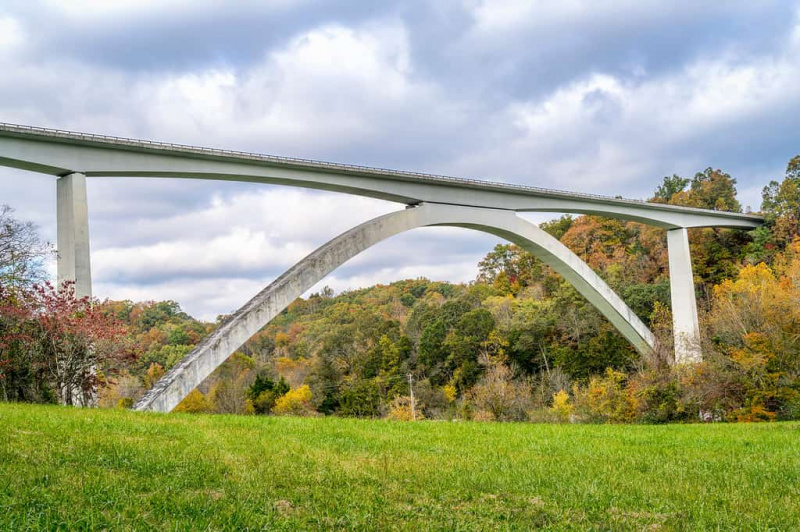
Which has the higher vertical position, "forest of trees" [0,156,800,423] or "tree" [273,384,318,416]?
"forest of trees" [0,156,800,423]

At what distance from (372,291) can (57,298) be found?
54346mm

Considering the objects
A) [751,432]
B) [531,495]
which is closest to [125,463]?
[531,495]

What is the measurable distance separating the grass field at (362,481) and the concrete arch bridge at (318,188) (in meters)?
7.38

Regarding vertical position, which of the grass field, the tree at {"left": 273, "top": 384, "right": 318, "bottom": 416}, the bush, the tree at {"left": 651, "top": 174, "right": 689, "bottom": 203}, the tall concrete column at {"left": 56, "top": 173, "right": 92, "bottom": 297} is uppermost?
the tree at {"left": 651, "top": 174, "right": 689, "bottom": 203}

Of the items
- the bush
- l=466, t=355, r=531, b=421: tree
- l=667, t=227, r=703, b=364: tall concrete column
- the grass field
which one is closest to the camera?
the grass field

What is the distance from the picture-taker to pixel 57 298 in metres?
13.7

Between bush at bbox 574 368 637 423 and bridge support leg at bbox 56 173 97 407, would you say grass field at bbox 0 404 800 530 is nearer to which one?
bridge support leg at bbox 56 173 97 407

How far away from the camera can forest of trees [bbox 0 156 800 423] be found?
13656mm

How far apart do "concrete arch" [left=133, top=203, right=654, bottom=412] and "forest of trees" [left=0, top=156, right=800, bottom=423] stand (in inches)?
52.9

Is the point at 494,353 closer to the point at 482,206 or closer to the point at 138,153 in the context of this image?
the point at 482,206

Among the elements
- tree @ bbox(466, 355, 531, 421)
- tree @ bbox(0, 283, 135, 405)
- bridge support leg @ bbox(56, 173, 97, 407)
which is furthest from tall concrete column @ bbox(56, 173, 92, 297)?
tree @ bbox(466, 355, 531, 421)

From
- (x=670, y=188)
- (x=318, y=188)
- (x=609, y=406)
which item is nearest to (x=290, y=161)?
(x=318, y=188)

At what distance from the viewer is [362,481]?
19.2 ft

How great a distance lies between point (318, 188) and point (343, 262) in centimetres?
278
